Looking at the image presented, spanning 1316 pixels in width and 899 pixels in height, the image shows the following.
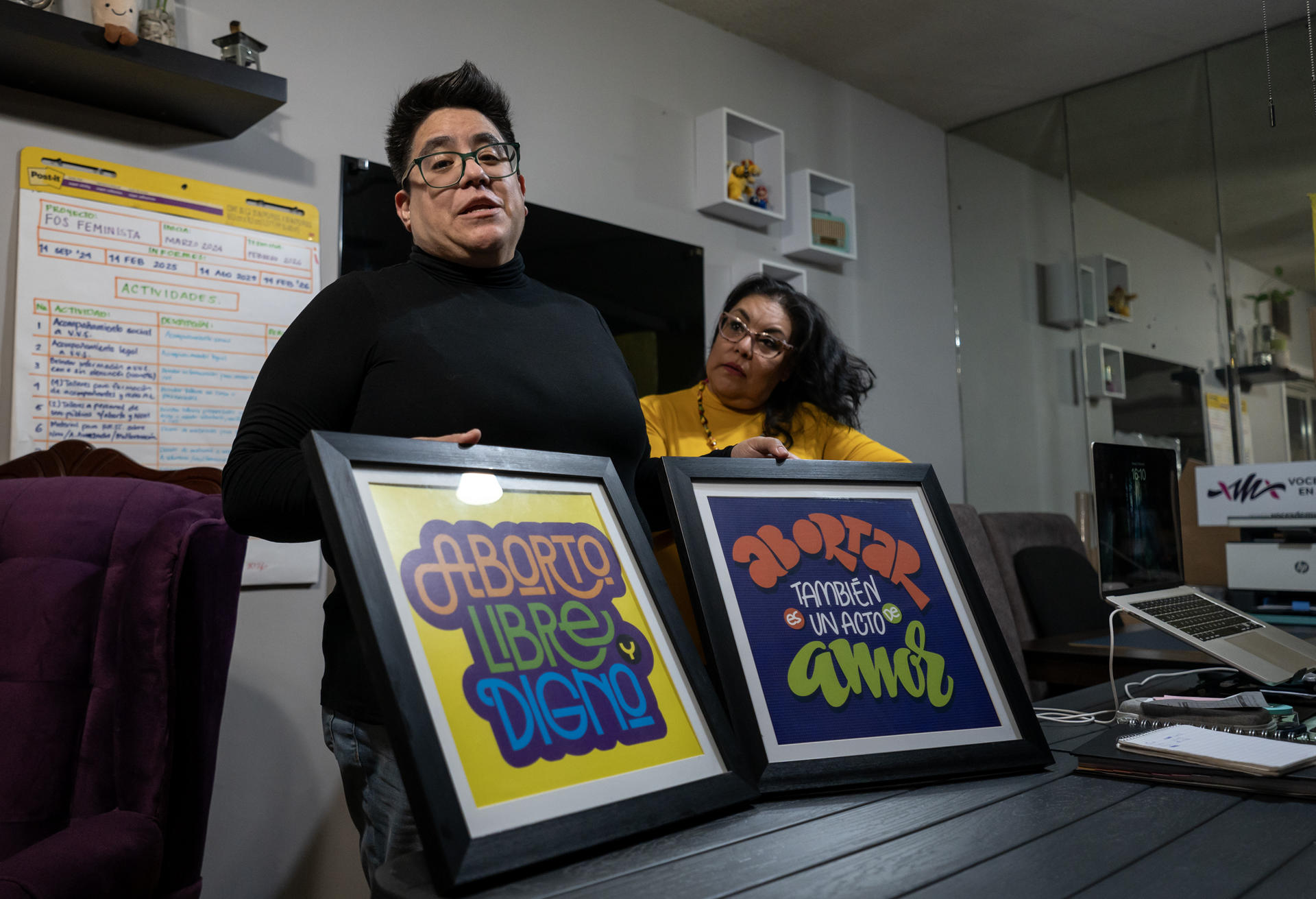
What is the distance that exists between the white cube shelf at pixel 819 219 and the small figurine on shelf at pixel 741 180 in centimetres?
25

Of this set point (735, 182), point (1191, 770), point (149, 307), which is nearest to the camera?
point (1191, 770)

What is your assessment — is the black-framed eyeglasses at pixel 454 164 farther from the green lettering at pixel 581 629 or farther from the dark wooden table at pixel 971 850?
the dark wooden table at pixel 971 850

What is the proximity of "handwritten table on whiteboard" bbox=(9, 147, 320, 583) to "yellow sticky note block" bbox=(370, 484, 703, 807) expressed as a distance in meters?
1.45

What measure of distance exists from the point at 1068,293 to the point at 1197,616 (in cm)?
308

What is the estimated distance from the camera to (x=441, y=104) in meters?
1.20

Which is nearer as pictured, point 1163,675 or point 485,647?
point 485,647

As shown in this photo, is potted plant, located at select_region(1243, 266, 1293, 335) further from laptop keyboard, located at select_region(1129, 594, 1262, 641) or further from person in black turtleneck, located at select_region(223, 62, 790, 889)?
person in black turtleneck, located at select_region(223, 62, 790, 889)

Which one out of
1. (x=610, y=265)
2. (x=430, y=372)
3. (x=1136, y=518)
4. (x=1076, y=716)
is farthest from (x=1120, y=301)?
(x=430, y=372)

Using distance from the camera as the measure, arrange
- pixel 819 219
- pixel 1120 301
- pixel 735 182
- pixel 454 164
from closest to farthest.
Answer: pixel 454 164 → pixel 735 182 → pixel 819 219 → pixel 1120 301

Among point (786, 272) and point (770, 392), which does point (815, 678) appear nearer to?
point (770, 392)

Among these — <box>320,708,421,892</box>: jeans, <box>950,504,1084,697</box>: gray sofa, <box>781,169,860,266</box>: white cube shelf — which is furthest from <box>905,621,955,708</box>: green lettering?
<box>781,169,860,266</box>: white cube shelf

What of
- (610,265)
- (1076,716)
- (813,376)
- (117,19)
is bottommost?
(1076,716)

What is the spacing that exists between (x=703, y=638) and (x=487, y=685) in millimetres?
262

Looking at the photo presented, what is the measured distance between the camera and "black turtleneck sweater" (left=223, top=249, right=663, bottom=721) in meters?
0.97
